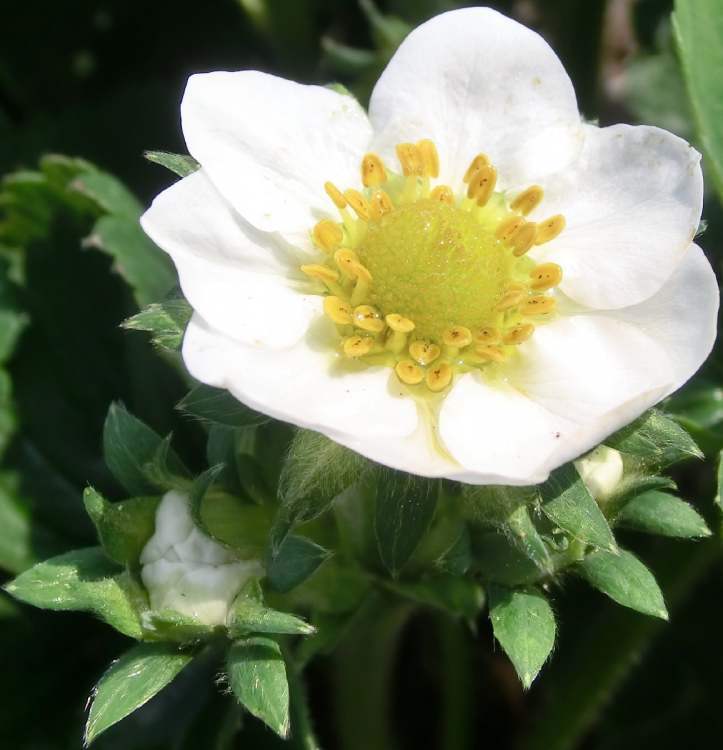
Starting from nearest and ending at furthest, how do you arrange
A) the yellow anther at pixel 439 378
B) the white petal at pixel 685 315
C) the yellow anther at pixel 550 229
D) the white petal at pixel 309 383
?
the white petal at pixel 309 383 < the white petal at pixel 685 315 < the yellow anther at pixel 439 378 < the yellow anther at pixel 550 229

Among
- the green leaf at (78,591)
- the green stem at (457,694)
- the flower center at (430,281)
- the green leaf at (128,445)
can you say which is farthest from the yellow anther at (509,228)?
the green stem at (457,694)

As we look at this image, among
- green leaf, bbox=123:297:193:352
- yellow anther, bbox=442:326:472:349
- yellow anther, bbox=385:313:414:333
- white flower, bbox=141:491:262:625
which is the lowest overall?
white flower, bbox=141:491:262:625

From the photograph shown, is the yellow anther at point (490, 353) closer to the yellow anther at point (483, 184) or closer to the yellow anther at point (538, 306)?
the yellow anther at point (538, 306)

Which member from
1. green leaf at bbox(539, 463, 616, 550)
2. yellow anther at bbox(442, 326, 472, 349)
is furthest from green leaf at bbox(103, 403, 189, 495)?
green leaf at bbox(539, 463, 616, 550)

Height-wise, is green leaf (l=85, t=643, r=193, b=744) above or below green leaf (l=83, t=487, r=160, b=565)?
below

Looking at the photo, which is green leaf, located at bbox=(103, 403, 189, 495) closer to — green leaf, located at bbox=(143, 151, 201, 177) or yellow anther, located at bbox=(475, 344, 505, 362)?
green leaf, located at bbox=(143, 151, 201, 177)
